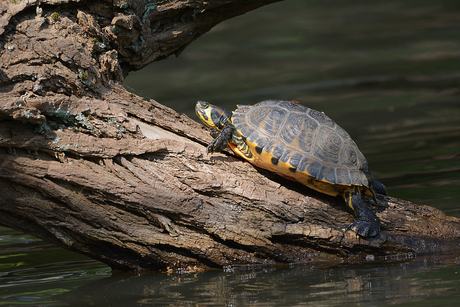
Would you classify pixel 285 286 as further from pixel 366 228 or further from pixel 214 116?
pixel 214 116

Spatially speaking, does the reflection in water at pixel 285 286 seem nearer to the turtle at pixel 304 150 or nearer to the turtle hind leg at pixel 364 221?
the turtle hind leg at pixel 364 221

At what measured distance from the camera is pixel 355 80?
7855mm

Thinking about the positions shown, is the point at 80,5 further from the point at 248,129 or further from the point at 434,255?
the point at 434,255

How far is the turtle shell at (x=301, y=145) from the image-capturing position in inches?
113

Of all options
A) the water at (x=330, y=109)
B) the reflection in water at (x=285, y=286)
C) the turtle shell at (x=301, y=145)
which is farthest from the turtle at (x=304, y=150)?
the water at (x=330, y=109)

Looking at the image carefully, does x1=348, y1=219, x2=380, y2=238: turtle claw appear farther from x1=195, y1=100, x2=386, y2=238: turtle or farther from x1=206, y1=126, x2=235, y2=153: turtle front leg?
x1=206, y1=126, x2=235, y2=153: turtle front leg

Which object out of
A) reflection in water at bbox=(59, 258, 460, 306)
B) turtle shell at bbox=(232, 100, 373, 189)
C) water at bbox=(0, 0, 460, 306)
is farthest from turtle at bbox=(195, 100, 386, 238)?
water at bbox=(0, 0, 460, 306)

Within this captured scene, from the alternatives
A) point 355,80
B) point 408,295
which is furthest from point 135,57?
point 355,80

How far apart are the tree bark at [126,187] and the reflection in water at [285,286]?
18cm

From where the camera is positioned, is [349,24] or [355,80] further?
Result: [349,24]

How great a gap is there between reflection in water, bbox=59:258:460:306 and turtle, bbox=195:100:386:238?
15.3 inches

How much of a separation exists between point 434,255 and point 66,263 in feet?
8.82

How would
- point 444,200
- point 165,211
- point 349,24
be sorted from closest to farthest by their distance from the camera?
point 165,211 → point 444,200 → point 349,24

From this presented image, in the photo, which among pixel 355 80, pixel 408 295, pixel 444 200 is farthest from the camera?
pixel 355 80
